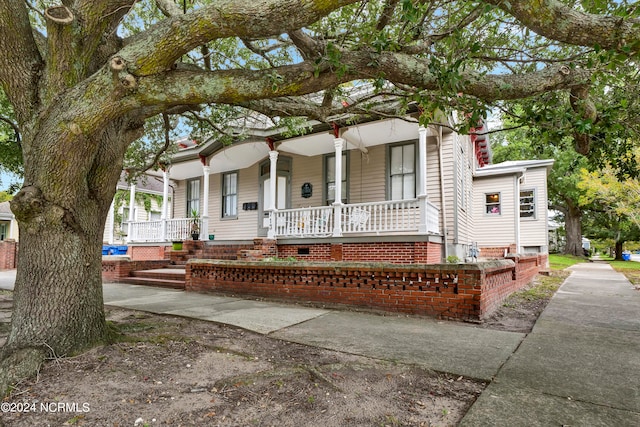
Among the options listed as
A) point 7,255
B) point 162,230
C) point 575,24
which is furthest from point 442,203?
point 7,255

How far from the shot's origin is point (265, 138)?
11.2 metres

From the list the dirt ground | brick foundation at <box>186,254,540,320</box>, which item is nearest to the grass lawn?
brick foundation at <box>186,254,540,320</box>

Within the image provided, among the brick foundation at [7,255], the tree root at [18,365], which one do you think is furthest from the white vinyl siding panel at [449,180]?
the brick foundation at [7,255]

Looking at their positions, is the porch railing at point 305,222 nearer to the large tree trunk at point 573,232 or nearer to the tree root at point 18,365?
the tree root at point 18,365

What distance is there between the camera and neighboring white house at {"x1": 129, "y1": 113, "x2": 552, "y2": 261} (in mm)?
A: 9617

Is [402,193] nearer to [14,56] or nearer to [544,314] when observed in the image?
[544,314]

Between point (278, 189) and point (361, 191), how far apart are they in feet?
9.99

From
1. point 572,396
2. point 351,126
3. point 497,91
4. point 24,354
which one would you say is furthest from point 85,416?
point 351,126

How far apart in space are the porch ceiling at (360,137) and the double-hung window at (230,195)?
325 cm

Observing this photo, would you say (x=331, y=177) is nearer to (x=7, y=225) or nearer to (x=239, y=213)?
(x=239, y=213)

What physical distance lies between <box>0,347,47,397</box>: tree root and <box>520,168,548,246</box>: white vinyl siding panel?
17878mm

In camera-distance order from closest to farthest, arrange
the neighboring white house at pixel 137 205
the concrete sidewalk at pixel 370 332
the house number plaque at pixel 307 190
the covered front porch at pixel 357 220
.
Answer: the concrete sidewalk at pixel 370 332 < the covered front porch at pixel 357 220 < the house number plaque at pixel 307 190 < the neighboring white house at pixel 137 205

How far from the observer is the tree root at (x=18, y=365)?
286 centimetres

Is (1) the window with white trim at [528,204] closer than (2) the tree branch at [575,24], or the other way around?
(2) the tree branch at [575,24]
